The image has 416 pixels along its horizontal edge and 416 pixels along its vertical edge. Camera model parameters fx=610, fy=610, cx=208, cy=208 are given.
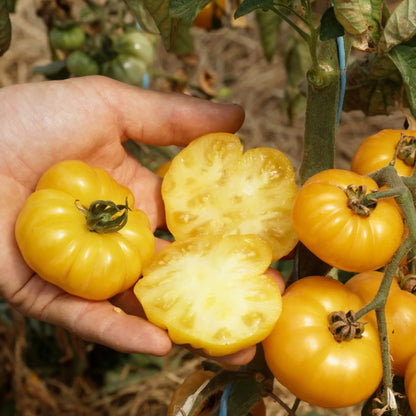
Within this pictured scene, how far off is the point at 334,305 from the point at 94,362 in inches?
57.5

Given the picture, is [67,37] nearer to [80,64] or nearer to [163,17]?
[80,64]

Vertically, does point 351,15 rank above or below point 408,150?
above

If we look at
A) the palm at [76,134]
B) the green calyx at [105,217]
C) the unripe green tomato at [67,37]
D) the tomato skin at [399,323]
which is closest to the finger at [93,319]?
the palm at [76,134]

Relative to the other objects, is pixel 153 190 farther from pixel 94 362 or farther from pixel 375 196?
pixel 94 362

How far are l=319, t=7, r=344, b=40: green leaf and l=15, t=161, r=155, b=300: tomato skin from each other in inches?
20.1

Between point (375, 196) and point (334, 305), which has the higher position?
point (375, 196)

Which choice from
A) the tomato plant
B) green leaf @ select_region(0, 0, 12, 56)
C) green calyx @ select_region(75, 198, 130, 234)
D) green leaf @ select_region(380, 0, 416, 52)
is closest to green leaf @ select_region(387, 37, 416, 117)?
green leaf @ select_region(380, 0, 416, 52)

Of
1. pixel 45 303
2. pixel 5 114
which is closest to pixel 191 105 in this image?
pixel 5 114

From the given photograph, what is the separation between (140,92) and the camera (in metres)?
1.41

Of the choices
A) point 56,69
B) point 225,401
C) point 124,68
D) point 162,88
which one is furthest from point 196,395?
point 162,88

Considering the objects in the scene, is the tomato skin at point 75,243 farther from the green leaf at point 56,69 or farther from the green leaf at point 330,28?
the green leaf at point 56,69

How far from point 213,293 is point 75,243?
27cm

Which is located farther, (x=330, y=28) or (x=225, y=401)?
(x=225, y=401)

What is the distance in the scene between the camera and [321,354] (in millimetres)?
984
